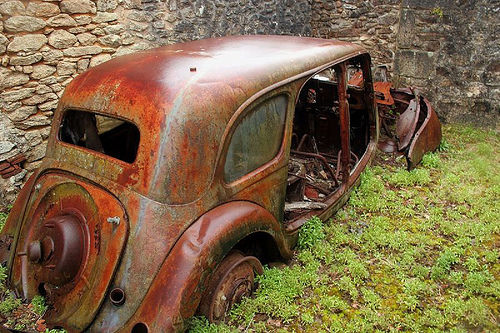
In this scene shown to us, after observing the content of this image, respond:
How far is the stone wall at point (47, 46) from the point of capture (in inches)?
154

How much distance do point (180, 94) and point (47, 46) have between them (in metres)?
2.56

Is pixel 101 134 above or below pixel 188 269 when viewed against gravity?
above

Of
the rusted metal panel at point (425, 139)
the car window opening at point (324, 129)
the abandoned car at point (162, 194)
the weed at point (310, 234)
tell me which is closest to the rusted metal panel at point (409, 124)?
the rusted metal panel at point (425, 139)

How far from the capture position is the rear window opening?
2971 millimetres

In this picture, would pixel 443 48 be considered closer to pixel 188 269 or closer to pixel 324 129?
pixel 324 129

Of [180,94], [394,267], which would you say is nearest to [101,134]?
[180,94]

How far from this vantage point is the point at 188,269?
225cm

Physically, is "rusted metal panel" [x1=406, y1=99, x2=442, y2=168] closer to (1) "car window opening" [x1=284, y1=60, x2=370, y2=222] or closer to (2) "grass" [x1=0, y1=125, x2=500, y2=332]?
(2) "grass" [x1=0, y1=125, x2=500, y2=332]

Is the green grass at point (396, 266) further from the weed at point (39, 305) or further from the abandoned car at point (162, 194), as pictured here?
the weed at point (39, 305)

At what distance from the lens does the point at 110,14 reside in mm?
4660

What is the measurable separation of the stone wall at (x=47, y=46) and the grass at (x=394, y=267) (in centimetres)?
207

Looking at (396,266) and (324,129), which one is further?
(324,129)

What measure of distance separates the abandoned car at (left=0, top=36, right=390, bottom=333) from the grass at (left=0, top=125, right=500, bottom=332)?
0.86 ft

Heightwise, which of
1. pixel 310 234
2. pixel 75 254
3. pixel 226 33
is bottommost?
pixel 310 234
